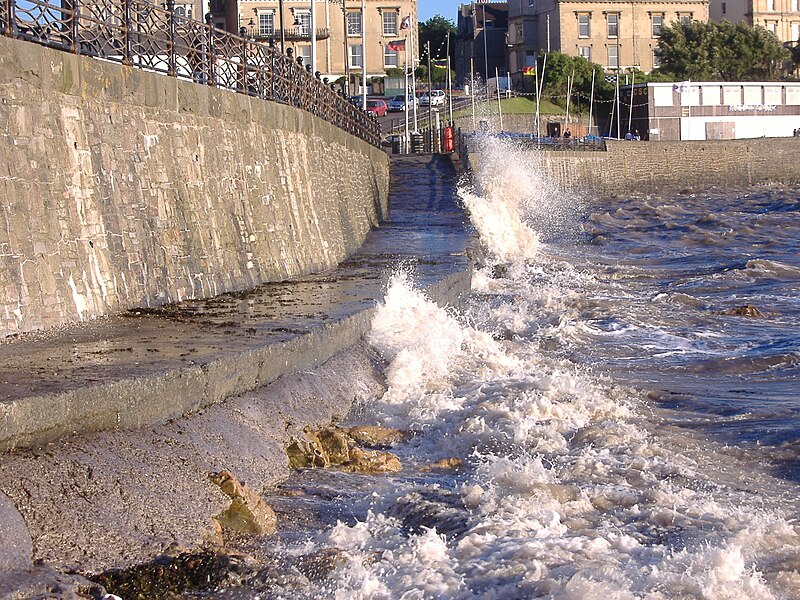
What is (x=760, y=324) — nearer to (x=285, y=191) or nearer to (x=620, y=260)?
(x=285, y=191)

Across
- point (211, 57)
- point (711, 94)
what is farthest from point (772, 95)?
point (211, 57)

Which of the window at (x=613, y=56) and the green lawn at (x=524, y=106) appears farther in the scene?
the window at (x=613, y=56)

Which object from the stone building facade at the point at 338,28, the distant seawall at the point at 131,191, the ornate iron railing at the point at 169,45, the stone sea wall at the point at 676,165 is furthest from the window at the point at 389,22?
the distant seawall at the point at 131,191

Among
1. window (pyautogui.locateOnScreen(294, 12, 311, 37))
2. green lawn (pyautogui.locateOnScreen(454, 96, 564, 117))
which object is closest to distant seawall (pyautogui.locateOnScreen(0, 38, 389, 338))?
window (pyautogui.locateOnScreen(294, 12, 311, 37))

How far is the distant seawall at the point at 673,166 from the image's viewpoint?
5419 cm

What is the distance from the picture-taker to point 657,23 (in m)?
89.3

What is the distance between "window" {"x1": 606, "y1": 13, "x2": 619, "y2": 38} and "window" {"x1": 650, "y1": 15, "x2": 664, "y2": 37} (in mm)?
2998

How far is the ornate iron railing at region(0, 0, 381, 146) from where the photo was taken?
1088 centimetres

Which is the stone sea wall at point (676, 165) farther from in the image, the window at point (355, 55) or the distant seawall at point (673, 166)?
the window at point (355, 55)

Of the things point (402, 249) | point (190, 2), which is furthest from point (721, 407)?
point (190, 2)

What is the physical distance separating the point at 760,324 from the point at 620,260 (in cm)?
1036

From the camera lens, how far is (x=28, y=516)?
5.66 m

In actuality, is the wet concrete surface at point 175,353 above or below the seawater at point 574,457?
above

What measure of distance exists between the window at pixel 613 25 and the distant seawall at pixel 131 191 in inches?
2907
